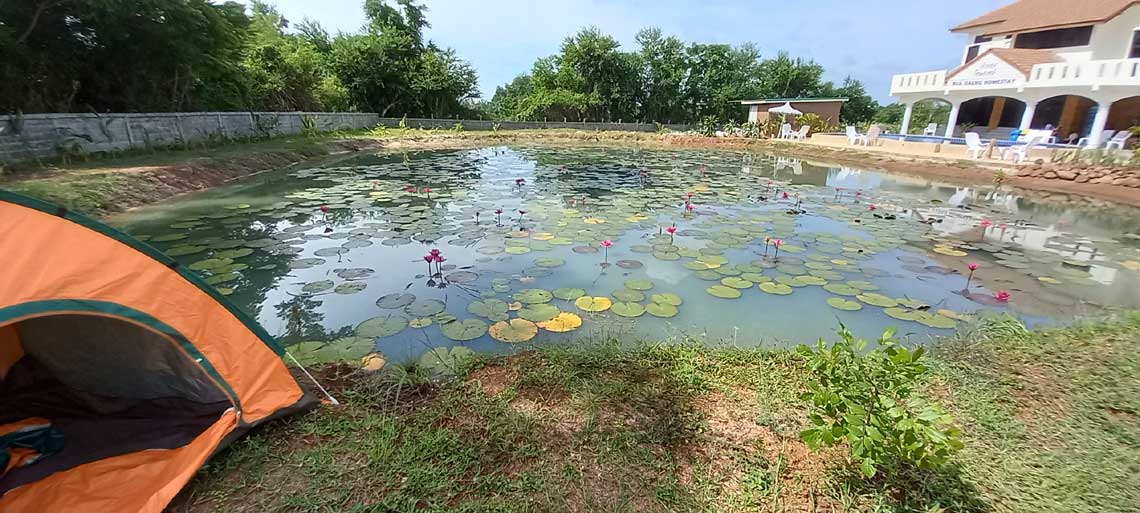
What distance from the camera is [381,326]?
126 inches

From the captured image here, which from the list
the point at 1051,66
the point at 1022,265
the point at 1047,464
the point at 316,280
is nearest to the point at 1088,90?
the point at 1051,66

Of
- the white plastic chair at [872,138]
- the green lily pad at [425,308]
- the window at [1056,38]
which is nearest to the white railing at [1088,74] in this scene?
the window at [1056,38]

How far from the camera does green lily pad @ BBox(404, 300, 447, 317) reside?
135 inches

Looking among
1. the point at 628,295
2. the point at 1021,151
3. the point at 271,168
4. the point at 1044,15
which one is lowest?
the point at 628,295

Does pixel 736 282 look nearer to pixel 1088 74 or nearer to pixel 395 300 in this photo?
pixel 395 300

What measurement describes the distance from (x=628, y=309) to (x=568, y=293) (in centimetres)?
55

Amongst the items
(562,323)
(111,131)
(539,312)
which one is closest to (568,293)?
(539,312)

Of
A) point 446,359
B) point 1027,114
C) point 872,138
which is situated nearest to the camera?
point 446,359

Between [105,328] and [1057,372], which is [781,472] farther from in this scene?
[105,328]

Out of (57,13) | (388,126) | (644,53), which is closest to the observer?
(57,13)

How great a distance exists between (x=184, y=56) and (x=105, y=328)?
10.6m

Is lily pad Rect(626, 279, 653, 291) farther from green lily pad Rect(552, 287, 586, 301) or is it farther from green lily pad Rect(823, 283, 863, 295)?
green lily pad Rect(823, 283, 863, 295)

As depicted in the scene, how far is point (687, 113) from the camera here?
90.1 ft

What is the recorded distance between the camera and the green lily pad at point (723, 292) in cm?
386
